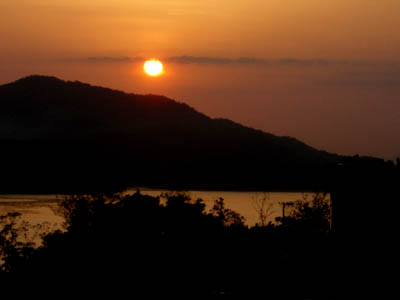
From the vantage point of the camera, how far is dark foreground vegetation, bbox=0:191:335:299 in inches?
1369

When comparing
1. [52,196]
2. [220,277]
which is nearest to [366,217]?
[220,277]

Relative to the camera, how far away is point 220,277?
37.9m

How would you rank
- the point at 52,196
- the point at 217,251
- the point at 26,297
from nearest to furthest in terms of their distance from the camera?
the point at 26,297 < the point at 217,251 < the point at 52,196

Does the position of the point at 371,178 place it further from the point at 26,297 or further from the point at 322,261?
the point at 26,297

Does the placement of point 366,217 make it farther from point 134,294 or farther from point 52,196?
point 52,196

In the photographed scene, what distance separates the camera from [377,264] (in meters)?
38.2

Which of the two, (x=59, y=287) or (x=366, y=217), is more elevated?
(x=366, y=217)

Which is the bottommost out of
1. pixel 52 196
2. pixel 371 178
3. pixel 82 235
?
pixel 82 235

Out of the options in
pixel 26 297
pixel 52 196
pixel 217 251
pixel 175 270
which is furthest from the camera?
pixel 52 196

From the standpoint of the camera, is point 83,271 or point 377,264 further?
point 377,264

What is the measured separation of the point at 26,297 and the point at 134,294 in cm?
431

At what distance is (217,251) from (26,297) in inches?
500

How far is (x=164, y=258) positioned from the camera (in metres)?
38.4

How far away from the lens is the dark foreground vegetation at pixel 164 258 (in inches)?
1369
